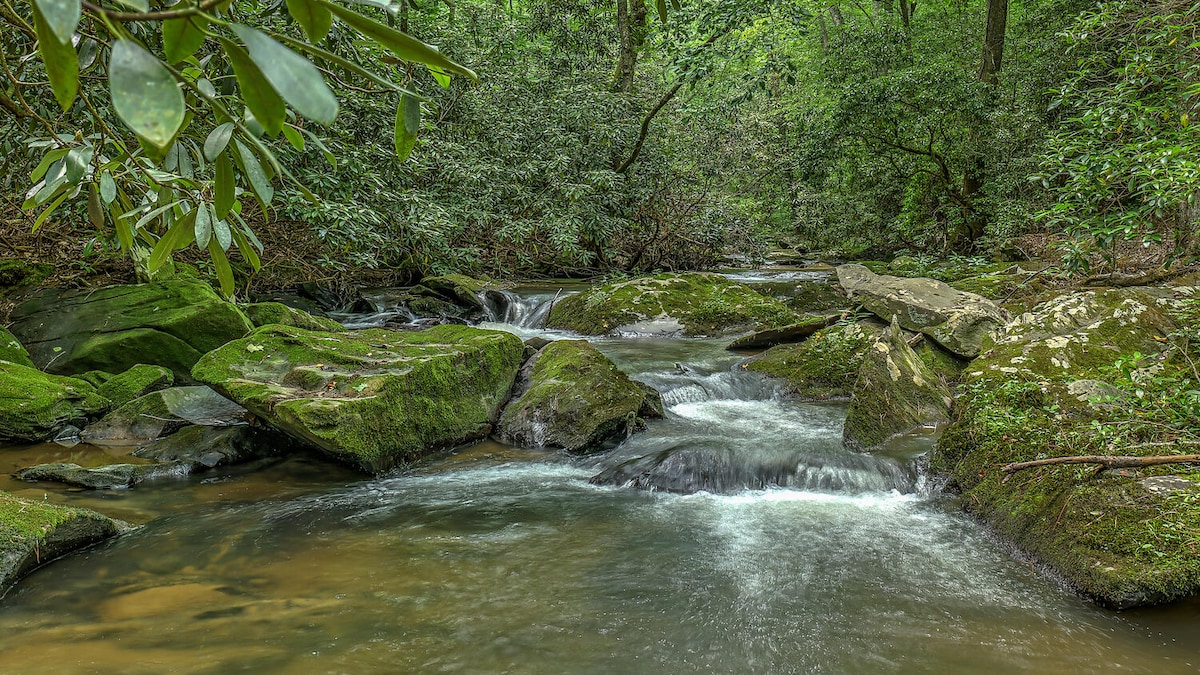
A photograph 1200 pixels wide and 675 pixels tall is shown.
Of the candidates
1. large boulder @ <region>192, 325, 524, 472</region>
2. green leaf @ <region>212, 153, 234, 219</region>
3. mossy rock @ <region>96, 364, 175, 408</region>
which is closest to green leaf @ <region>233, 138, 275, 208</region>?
green leaf @ <region>212, 153, 234, 219</region>

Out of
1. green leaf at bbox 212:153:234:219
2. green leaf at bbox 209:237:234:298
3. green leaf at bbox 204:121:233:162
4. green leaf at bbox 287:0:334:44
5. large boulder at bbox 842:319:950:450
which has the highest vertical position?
green leaf at bbox 287:0:334:44

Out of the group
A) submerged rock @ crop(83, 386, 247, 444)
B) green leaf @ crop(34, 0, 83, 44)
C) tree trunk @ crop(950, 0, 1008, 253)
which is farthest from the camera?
tree trunk @ crop(950, 0, 1008, 253)

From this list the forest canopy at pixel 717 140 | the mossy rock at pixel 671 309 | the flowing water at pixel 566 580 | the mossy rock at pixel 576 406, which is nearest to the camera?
the flowing water at pixel 566 580

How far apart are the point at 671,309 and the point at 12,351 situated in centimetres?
838

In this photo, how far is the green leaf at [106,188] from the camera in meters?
1.49

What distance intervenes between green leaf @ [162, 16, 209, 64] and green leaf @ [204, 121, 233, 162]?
174mm

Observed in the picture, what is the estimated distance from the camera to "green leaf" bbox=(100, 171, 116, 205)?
1488 mm

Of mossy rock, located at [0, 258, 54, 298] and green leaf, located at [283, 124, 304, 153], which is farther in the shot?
mossy rock, located at [0, 258, 54, 298]

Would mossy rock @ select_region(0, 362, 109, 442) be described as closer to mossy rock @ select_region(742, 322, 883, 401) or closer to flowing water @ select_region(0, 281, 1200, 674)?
flowing water @ select_region(0, 281, 1200, 674)

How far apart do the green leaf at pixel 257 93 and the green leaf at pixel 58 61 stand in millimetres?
229

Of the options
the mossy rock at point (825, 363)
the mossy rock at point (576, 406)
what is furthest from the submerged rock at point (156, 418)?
the mossy rock at point (825, 363)

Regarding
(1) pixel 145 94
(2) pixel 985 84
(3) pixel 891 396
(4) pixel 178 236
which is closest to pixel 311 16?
(1) pixel 145 94

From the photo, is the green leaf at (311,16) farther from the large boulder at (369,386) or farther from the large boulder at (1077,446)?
the large boulder at (369,386)

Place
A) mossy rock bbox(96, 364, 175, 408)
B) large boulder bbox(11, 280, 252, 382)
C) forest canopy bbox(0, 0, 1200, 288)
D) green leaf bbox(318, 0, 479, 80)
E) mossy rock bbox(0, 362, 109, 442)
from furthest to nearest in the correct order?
1. large boulder bbox(11, 280, 252, 382)
2. mossy rock bbox(96, 364, 175, 408)
3. mossy rock bbox(0, 362, 109, 442)
4. forest canopy bbox(0, 0, 1200, 288)
5. green leaf bbox(318, 0, 479, 80)
